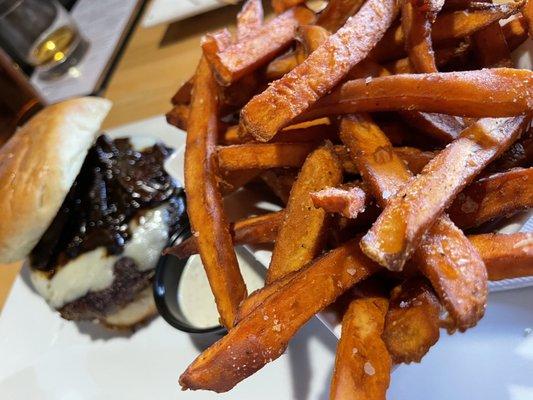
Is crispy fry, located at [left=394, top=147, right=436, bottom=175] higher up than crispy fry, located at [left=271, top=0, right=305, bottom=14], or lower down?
lower down

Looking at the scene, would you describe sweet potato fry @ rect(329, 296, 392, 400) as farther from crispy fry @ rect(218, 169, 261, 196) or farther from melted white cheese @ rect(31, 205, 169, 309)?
melted white cheese @ rect(31, 205, 169, 309)

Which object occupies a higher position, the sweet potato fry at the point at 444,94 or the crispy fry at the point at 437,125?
the sweet potato fry at the point at 444,94

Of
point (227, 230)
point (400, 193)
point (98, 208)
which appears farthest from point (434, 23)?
point (98, 208)

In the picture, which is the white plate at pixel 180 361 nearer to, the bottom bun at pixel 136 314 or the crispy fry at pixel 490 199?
the bottom bun at pixel 136 314

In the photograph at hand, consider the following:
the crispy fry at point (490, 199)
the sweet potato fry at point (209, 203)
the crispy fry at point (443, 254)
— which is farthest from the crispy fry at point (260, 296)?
the crispy fry at point (490, 199)

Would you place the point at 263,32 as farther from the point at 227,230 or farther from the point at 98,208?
the point at 98,208

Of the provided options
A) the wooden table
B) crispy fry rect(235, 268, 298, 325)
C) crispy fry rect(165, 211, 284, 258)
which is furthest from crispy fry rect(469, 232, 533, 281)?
the wooden table
